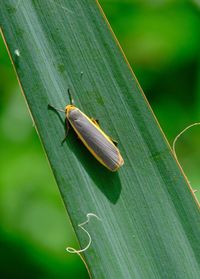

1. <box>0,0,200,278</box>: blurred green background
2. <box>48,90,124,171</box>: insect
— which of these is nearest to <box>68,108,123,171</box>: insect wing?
<box>48,90,124,171</box>: insect

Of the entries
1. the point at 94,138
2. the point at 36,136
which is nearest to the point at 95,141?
the point at 94,138

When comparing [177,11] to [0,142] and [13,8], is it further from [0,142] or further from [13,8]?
[13,8]

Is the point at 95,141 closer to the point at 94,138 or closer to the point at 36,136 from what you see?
the point at 94,138

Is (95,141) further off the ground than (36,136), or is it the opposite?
(95,141)

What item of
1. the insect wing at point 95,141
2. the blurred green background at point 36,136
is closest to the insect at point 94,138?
the insect wing at point 95,141

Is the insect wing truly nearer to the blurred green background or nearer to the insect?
the insect

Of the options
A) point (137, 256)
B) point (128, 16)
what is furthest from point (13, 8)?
point (128, 16)
